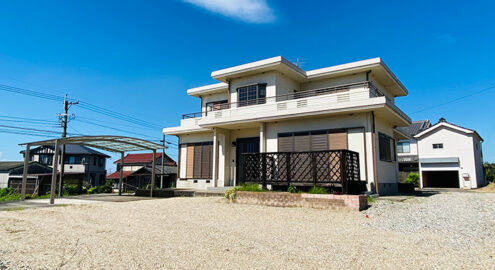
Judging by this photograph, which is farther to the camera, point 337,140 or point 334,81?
point 334,81

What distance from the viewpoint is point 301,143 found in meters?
14.1

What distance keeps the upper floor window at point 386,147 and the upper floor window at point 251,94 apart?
593 centimetres

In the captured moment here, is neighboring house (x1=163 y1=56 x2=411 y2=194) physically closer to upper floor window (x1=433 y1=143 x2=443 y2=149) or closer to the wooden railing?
the wooden railing

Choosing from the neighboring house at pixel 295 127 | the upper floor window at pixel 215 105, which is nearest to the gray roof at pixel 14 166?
the neighboring house at pixel 295 127

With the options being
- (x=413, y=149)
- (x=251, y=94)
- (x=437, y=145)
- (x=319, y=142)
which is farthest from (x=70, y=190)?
(x=413, y=149)

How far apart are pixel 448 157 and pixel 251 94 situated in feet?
74.0

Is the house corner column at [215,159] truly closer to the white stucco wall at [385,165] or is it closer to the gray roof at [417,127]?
the white stucco wall at [385,165]

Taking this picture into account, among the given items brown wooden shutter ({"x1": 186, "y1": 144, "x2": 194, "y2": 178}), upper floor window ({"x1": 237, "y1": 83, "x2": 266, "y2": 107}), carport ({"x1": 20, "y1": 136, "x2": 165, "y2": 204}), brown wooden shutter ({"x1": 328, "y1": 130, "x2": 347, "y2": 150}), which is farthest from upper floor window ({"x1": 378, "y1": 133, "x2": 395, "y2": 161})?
brown wooden shutter ({"x1": 186, "y1": 144, "x2": 194, "y2": 178})

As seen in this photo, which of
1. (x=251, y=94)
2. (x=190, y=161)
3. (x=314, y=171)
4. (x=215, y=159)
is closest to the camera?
(x=314, y=171)

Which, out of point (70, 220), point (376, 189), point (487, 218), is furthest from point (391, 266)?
point (376, 189)

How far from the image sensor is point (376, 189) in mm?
12609

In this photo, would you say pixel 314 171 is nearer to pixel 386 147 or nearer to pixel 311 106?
pixel 311 106

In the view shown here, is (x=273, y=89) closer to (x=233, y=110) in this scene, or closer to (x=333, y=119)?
(x=233, y=110)

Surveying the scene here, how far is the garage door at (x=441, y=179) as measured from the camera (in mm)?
30078
